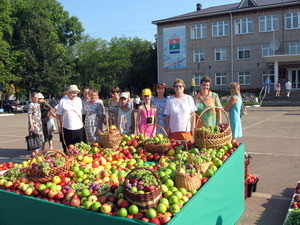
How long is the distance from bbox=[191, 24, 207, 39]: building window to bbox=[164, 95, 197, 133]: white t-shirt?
1396 inches

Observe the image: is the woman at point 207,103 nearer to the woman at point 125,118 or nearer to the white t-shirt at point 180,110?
the white t-shirt at point 180,110

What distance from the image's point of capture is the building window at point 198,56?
39.5 m

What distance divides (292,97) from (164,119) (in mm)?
27302

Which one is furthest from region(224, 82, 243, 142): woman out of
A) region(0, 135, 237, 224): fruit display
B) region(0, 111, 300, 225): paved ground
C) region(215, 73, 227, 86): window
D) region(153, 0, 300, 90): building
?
region(215, 73, 227, 86): window

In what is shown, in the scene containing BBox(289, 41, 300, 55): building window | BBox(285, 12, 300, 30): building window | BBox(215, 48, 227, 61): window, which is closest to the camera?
BBox(285, 12, 300, 30): building window

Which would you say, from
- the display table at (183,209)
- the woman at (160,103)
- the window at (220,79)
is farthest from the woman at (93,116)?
the window at (220,79)

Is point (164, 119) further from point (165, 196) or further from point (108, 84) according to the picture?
point (108, 84)

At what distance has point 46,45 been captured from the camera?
37.2 meters

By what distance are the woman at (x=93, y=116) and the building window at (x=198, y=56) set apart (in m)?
34.3

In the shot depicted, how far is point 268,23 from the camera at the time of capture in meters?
35.6

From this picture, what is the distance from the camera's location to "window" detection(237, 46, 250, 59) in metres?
36.9

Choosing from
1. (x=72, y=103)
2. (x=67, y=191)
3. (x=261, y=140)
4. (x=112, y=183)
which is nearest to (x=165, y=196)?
(x=112, y=183)

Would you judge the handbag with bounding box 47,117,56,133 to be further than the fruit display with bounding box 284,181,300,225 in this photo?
Yes

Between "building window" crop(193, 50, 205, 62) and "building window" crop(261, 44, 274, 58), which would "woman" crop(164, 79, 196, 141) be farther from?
"building window" crop(193, 50, 205, 62)
